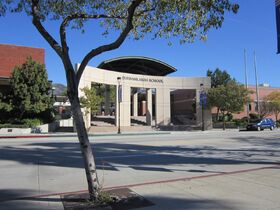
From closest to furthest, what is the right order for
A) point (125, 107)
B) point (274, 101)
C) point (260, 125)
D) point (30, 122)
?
1. point (30, 122)
2. point (260, 125)
3. point (125, 107)
4. point (274, 101)

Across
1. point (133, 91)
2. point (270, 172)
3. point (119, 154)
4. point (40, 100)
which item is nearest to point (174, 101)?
point (133, 91)

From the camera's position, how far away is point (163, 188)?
27.9 ft

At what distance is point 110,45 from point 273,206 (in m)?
4.43

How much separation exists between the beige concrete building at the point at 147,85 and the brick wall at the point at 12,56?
6.37m

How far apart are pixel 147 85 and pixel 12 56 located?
18.4 meters

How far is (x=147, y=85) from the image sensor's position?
167 ft

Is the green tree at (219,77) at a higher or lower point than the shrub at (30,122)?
higher

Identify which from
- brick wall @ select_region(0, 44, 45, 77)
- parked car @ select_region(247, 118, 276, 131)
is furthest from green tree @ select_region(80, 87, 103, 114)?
parked car @ select_region(247, 118, 276, 131)

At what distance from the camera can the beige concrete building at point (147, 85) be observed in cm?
4438

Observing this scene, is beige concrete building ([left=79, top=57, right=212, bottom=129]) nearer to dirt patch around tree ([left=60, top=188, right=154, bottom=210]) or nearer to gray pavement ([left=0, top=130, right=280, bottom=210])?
gray pavement ([left=0, top=130, right=280, bottom=210])

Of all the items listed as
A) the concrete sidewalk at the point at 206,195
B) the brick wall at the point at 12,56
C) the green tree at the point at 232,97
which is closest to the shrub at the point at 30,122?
the brick wall at the point at 12,56

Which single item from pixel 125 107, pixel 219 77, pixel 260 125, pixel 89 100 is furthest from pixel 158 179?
pixel 219 77

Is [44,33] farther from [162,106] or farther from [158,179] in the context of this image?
[162,106]

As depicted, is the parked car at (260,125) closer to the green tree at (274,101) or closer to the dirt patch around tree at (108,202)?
the green tree at (274,101)
